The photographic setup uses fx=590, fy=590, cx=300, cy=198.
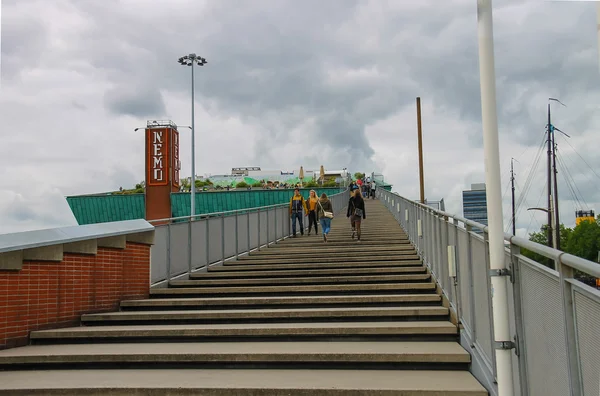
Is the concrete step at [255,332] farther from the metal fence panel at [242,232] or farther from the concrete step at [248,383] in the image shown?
the metal fence panel at [242,232]

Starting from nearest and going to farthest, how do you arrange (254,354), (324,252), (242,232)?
(254,354)
(324,252)
(242,232)

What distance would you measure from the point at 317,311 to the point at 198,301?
2.11 metres

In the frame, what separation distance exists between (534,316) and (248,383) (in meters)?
2.86

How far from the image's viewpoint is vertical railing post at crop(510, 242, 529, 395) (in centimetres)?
399

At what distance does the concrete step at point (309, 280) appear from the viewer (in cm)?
970

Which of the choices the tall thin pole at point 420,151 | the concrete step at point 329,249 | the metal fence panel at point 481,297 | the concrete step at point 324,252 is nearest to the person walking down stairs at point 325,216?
the concrete step at point 329,249

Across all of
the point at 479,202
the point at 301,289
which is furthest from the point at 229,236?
the point at 479,202

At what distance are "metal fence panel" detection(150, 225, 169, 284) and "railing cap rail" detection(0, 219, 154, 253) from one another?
0.54 meters

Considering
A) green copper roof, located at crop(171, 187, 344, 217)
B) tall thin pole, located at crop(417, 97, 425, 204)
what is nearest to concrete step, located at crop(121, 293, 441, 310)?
tall thin pole, located at crop(417, 97, 425, 204)

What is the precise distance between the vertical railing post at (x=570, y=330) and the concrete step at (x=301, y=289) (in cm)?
602

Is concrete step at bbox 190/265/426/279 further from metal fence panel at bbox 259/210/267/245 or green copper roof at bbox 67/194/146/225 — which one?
green copper roof at bbox 67/194/146/225

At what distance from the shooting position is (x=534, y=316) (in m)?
3.65

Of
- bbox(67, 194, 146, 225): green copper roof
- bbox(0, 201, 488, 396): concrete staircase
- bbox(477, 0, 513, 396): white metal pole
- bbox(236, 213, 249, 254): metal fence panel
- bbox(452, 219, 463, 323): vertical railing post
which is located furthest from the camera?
bbox(67, 194, 146, 225): green copper roof

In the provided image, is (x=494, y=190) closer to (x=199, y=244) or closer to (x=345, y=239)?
(x=199, y=244)
